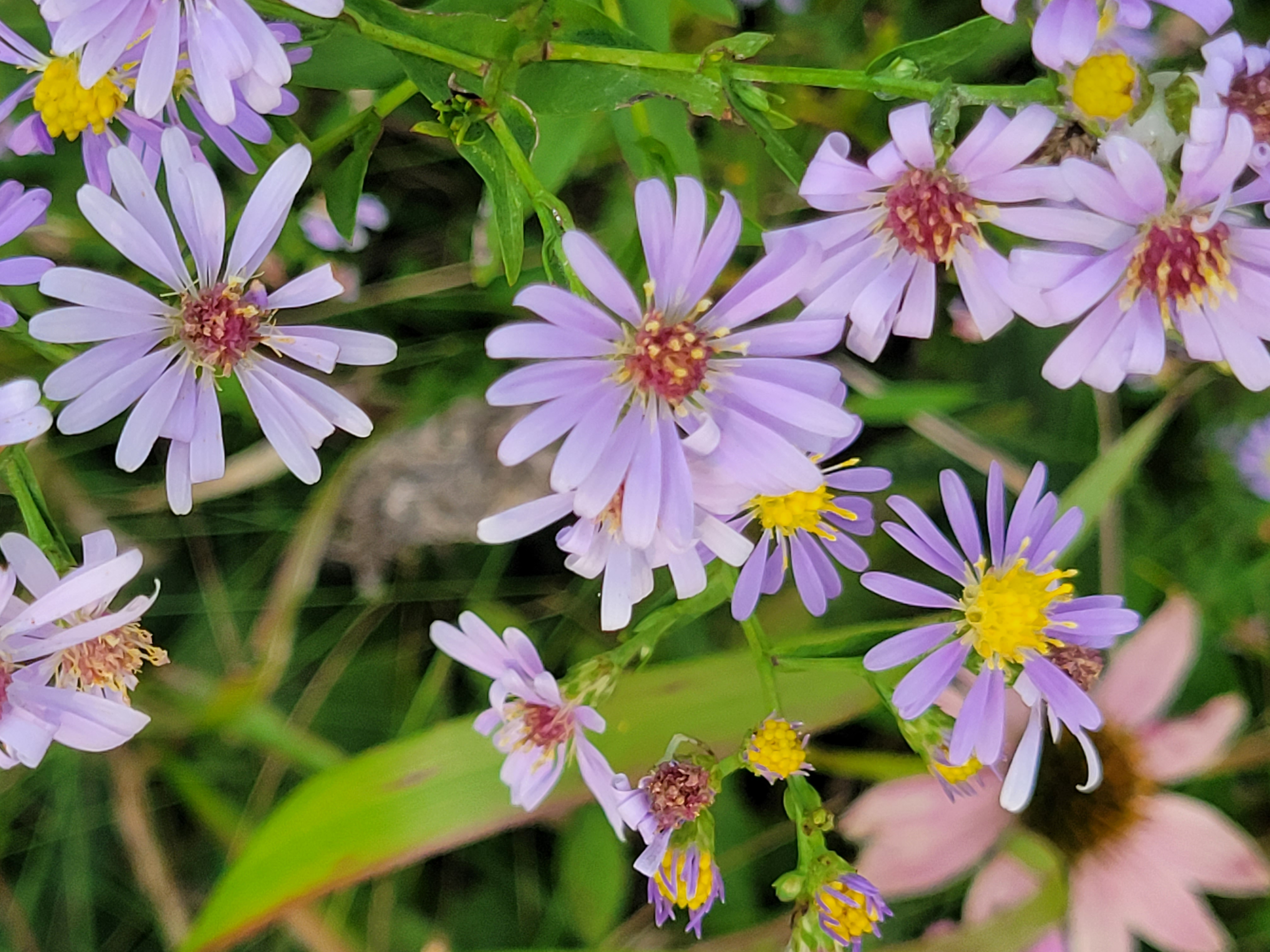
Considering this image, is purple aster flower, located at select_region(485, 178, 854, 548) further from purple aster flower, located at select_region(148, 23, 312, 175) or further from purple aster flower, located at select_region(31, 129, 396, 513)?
purple aster flower, located at select_region(148, 23, 312, 175)

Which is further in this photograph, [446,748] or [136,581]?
[136,581]

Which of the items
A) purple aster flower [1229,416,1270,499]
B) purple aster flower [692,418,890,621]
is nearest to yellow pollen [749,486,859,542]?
purple aster flower [692,418,890,621]

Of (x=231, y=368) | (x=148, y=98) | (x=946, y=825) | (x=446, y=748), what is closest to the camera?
(x=148, y=98)

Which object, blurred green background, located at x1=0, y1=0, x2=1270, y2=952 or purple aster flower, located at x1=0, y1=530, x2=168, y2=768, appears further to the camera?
blurred green background, located at x1=0, y1=0, x2=1270, y2=952

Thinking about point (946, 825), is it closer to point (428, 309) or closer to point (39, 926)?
point (428, 309)

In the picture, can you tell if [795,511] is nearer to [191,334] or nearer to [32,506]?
[191,334]

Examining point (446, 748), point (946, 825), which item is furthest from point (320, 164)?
point (946, 825)

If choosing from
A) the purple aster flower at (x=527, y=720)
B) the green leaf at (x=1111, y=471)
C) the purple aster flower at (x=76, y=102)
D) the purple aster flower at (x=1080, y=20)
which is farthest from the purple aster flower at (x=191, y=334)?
the green leaf at (x=1111, y=471)
